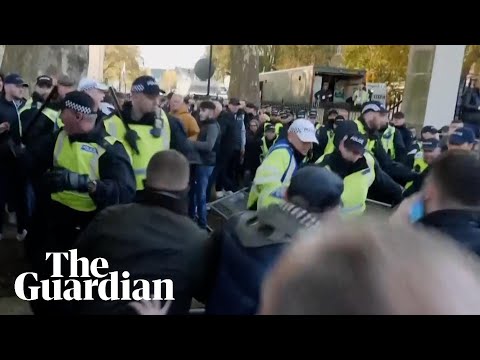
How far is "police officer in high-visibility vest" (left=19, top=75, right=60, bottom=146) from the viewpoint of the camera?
7.02 ft

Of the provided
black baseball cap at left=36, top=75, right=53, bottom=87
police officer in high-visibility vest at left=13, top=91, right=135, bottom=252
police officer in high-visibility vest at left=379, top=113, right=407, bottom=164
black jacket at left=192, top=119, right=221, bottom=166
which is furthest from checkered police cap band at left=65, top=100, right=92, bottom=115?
police officer in high-visibility vest at left=379, top=113, right=407, bottom=164

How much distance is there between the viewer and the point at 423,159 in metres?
2.24

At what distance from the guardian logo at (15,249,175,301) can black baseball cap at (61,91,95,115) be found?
20.7 inches

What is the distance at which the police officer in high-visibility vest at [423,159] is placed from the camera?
1.96 m

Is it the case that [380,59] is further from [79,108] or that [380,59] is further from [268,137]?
[79,108]

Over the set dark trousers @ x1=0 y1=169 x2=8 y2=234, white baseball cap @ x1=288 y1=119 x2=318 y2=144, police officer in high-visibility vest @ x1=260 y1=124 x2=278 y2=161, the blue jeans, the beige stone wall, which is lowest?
Result: dark trousers @ x1=0 y1=169 x2=8 y2=234

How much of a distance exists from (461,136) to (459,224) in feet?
3.05

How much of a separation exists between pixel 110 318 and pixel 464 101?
1.74 metres

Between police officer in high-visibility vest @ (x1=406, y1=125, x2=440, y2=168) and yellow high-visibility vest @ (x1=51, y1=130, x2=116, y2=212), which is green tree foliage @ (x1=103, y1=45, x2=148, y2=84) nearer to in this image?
yellow high-visibility vest @ (x1=51, y1=130, x2=116, y2=212)

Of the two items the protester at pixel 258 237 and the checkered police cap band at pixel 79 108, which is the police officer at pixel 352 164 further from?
the checkered police cap band at pixel 79 108

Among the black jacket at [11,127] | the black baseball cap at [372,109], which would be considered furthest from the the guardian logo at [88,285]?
the black baseball cap at [372,109]

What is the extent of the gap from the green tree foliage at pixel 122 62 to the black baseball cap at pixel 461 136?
1116 mm
